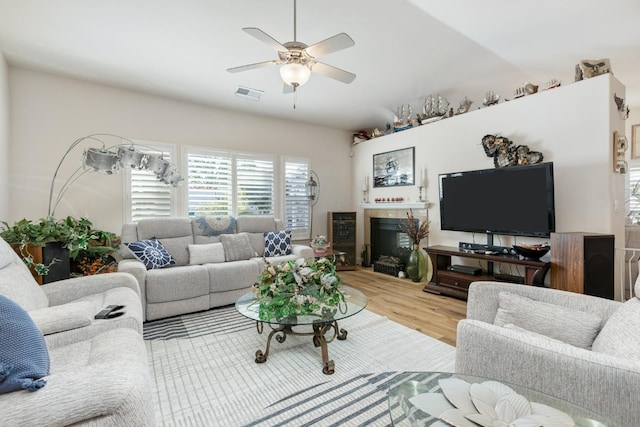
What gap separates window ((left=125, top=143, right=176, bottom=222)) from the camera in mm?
3938

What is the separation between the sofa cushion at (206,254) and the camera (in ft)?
11.9

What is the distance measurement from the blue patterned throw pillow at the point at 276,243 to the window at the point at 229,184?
0.83 meters

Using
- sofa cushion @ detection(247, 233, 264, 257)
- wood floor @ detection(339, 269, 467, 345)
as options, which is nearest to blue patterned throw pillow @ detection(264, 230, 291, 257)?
sofa cushion @ detection(247, 233, 264, 257)

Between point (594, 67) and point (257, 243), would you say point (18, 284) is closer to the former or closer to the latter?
point (257, 243)

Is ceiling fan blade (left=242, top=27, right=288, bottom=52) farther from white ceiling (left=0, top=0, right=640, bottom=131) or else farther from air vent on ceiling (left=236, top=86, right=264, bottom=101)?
air vent on ceiling (left=236, top=86, right=264, bottom=101)

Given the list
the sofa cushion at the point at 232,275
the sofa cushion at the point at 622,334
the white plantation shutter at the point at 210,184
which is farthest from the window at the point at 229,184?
the sofa cushion at the point at 622,334

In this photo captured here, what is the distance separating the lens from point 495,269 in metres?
3.76

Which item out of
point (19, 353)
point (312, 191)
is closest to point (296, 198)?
point (312, 191)

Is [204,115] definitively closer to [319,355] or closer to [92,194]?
[92,194]

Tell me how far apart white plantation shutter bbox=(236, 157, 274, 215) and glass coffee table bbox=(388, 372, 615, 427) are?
4025 mm

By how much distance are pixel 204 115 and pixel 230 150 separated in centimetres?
64

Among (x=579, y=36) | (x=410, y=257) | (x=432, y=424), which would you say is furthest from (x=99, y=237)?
(x=579, y=36)

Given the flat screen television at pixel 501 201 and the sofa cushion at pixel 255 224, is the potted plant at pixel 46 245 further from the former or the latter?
the flat screen television at pixel 501 201

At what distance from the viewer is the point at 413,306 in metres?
3.45
